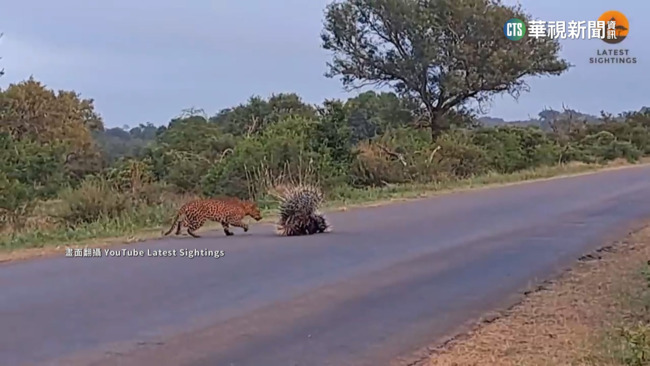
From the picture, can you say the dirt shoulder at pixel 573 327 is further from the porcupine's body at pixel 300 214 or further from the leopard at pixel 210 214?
the leopard at pixel 210 214

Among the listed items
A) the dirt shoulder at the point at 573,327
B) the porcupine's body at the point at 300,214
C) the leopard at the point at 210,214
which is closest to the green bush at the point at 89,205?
the leopard at the point at 210,214

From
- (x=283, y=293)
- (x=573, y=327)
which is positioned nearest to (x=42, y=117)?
(x=283, y=293)

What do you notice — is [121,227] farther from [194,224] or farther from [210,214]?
[210,214]

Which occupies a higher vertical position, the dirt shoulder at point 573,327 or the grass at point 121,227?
the grass at point 121,227

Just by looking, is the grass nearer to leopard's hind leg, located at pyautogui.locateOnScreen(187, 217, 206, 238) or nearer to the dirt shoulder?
leopard's hind leg, located at pyautogui.locateOnScreen(187, 217, 206, 238)

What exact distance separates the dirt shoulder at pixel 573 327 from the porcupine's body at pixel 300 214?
467 centimetres

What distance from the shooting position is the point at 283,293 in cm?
918

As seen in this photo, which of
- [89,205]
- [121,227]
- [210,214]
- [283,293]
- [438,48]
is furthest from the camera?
[438,48]

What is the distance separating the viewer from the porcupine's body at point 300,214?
46.4ft

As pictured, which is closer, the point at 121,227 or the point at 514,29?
the point at 121,227

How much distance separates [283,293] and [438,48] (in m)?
28.0

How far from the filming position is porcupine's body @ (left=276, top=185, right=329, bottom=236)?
14148 mm

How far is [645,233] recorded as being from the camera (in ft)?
47.1

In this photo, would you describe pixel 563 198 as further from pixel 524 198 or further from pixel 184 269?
pixel 184 269
